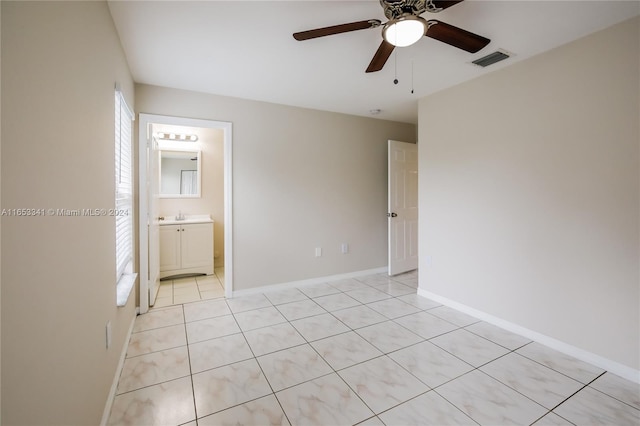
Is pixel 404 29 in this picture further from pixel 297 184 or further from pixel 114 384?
pixel 114 384

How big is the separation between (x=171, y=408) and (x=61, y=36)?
1925 mm

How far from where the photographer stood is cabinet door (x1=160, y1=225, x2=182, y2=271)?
4156mm

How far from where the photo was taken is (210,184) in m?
4.90

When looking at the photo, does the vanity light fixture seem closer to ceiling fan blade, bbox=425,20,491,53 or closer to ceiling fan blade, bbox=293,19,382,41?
ceiling fan blade, bbox=293,19,382,41

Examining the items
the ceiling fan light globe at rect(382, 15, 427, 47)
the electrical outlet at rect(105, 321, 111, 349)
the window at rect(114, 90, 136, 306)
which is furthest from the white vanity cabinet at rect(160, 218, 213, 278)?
the ceiling fan light globe at rect(382, 15, 427, 47)

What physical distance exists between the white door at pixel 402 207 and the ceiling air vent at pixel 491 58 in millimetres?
1715

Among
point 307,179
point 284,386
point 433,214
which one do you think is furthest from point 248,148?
point 284,386

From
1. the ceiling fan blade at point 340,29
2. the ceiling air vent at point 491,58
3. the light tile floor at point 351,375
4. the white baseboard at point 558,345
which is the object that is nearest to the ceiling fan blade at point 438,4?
the ceiling fan blade at point 340,29

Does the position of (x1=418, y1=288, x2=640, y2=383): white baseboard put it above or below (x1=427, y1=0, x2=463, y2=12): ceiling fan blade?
below

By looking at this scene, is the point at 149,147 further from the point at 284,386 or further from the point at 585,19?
the point at 585,19

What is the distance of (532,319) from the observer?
2.50m

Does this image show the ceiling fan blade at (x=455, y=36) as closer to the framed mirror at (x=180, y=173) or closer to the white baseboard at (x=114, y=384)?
the white baseboard at (x=114, y=384)

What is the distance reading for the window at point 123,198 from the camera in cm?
214

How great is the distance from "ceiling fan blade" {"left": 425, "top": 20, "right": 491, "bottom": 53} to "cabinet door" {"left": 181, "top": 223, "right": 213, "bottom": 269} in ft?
12.7
